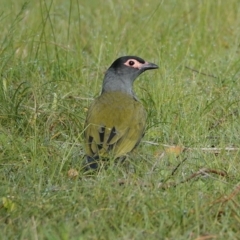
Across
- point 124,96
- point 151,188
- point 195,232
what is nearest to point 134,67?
→ point 124,96

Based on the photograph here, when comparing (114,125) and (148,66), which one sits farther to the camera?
(148,66)

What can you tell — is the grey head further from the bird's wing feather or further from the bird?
the bird's wing feather

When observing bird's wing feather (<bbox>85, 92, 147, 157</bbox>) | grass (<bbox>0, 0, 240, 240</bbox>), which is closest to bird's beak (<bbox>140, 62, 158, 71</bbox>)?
grass (<bbox>0, 0, 240, 240</bbox>)

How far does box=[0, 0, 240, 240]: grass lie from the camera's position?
211 inches

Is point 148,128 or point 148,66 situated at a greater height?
point 148,66

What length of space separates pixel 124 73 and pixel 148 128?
63 centimetres

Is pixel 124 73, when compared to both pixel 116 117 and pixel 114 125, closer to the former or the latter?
pixel 116 117

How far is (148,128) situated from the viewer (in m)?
7.21

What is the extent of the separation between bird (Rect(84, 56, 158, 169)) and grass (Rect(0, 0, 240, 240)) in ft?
0.46

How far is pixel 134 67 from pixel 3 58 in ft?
3.57

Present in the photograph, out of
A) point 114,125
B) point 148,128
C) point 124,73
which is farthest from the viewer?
point 124,73

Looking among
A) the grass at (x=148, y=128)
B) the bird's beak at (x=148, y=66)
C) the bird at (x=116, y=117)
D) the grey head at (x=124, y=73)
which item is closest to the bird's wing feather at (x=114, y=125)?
the bird at (x=116, y=117)

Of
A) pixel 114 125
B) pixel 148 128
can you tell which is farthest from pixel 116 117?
pixel 148 128

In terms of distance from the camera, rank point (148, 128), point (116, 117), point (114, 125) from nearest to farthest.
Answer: point (114, 125)
point (116, 117)
point (148, 128)
